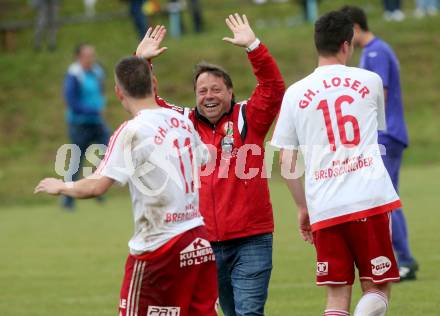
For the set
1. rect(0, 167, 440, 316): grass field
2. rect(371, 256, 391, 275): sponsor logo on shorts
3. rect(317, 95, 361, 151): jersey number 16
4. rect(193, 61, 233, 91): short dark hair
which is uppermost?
rect(193, 61, 233, 91): short dark hair

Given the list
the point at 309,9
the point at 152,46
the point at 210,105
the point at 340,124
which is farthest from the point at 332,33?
the point at 309,9

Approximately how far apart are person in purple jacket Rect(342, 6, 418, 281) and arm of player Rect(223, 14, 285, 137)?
2.75 metres

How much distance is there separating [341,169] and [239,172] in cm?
81

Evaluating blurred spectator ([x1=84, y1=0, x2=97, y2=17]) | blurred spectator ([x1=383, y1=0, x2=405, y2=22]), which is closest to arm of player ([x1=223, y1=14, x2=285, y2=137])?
blurred spectator ([x1=383, y1=0, x2=405, y2=22])

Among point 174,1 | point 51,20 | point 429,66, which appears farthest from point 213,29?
point 429,66

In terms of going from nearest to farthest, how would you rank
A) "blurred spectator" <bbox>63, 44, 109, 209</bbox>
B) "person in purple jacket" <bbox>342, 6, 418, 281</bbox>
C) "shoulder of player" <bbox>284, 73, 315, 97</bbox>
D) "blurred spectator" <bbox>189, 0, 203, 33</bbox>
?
"shoulder of player" <bbox>284, 73, 315, 97</bbox> → "person in purple jacket" <bbox>342, 6, 418, 281</bbox> → "blurred spectator" <bbox>63, 44, 109, 209</bbox> → "blurred spectator" <bbox>189, 0, 203, 33</bbox>

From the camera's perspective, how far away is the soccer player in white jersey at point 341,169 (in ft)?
23.7

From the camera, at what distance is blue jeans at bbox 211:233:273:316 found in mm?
7574

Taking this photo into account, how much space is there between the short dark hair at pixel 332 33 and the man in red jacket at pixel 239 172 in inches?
17.8

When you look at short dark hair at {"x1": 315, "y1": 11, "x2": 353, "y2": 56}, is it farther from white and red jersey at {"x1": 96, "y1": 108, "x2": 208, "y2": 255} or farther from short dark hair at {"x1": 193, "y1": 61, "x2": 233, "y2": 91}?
white and red jersey at {"x1": 96, "y1": 108, "x2": 208, "y2": 255}

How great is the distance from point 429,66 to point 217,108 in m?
19.3

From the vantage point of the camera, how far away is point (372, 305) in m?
7.26

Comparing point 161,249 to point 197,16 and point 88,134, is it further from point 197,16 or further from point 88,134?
point 197,16

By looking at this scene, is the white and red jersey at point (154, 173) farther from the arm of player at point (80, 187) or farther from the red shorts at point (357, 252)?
the red shorts at point (357, 252)
